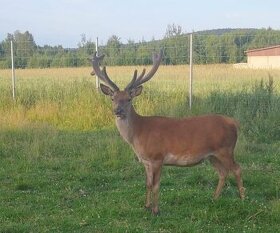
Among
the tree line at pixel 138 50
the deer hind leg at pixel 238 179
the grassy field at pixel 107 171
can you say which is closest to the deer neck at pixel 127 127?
the grassy field at pixel 107 171

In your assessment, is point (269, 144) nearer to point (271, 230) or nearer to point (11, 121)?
point (271, 230)

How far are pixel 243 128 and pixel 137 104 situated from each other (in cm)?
386

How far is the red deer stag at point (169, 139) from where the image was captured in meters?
7.54

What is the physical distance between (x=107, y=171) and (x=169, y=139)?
A: 269cm

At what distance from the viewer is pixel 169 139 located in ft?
25.2

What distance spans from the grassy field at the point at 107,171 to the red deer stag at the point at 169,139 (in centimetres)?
48

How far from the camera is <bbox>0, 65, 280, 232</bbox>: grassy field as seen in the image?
23.0ft

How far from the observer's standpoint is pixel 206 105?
50.8ft

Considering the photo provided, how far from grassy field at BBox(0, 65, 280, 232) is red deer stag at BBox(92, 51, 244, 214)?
48 cm

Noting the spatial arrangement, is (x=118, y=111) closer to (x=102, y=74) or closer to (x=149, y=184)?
(x=102, y=74)

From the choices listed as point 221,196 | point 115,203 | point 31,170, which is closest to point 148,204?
point 115,203

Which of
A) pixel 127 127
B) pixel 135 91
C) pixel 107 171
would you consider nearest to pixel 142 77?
pixel 135 91

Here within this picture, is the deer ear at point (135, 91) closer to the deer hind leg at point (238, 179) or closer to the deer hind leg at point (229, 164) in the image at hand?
the deer hind leg at point (229, 164)

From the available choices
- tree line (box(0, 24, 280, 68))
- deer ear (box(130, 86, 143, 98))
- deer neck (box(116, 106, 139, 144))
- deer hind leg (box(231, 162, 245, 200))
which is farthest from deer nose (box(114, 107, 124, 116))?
tree line (box(0, 24, 280, 68))
